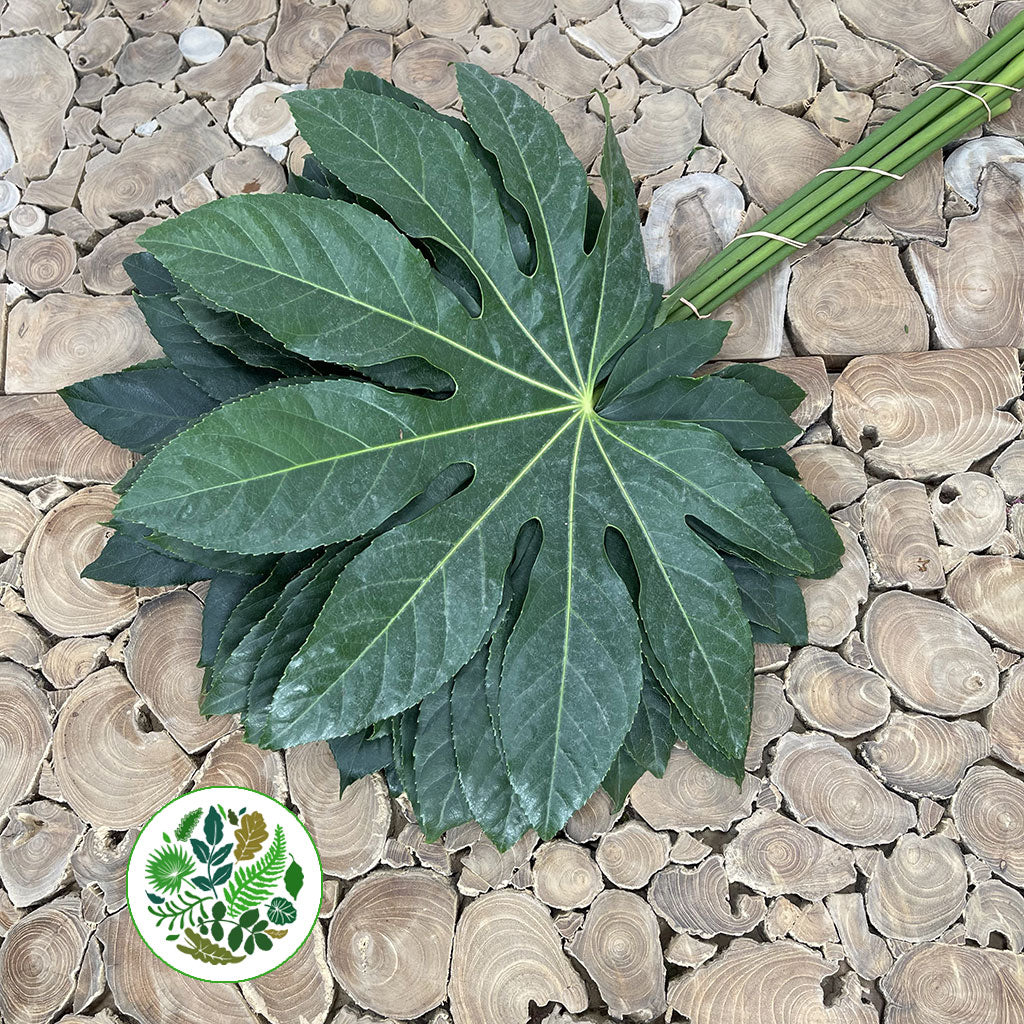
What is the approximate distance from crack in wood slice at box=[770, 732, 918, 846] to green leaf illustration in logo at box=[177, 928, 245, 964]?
71 cm

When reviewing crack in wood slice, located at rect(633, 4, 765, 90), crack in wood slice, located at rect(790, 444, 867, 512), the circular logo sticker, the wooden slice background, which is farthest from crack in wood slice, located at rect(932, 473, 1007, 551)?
the circular logo sticker

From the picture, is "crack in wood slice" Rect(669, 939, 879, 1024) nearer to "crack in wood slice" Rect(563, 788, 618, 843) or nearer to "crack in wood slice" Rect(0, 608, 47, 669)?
"crack in wood slice" Rect(563, 788, 618, 843)

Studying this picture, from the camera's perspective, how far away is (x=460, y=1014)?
3.30ft

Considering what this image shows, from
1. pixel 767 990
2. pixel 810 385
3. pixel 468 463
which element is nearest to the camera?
pixel 468 463

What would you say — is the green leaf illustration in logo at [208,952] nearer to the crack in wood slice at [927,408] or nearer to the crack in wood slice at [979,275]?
the crack in wood slice at [927,408]

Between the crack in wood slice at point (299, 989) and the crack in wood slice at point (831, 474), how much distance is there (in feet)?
2.78

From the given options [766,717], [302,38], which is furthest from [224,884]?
[302,38]

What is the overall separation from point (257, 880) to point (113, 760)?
0.78 feet

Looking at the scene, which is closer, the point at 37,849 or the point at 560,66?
the point at 37,849

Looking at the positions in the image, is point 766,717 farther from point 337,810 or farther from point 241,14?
point 241,14

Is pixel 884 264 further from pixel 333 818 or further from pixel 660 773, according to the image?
pixel 333 818

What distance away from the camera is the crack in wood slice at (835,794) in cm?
104

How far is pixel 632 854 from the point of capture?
1.04 meters

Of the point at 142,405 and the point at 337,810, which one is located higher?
the point at 142,405
